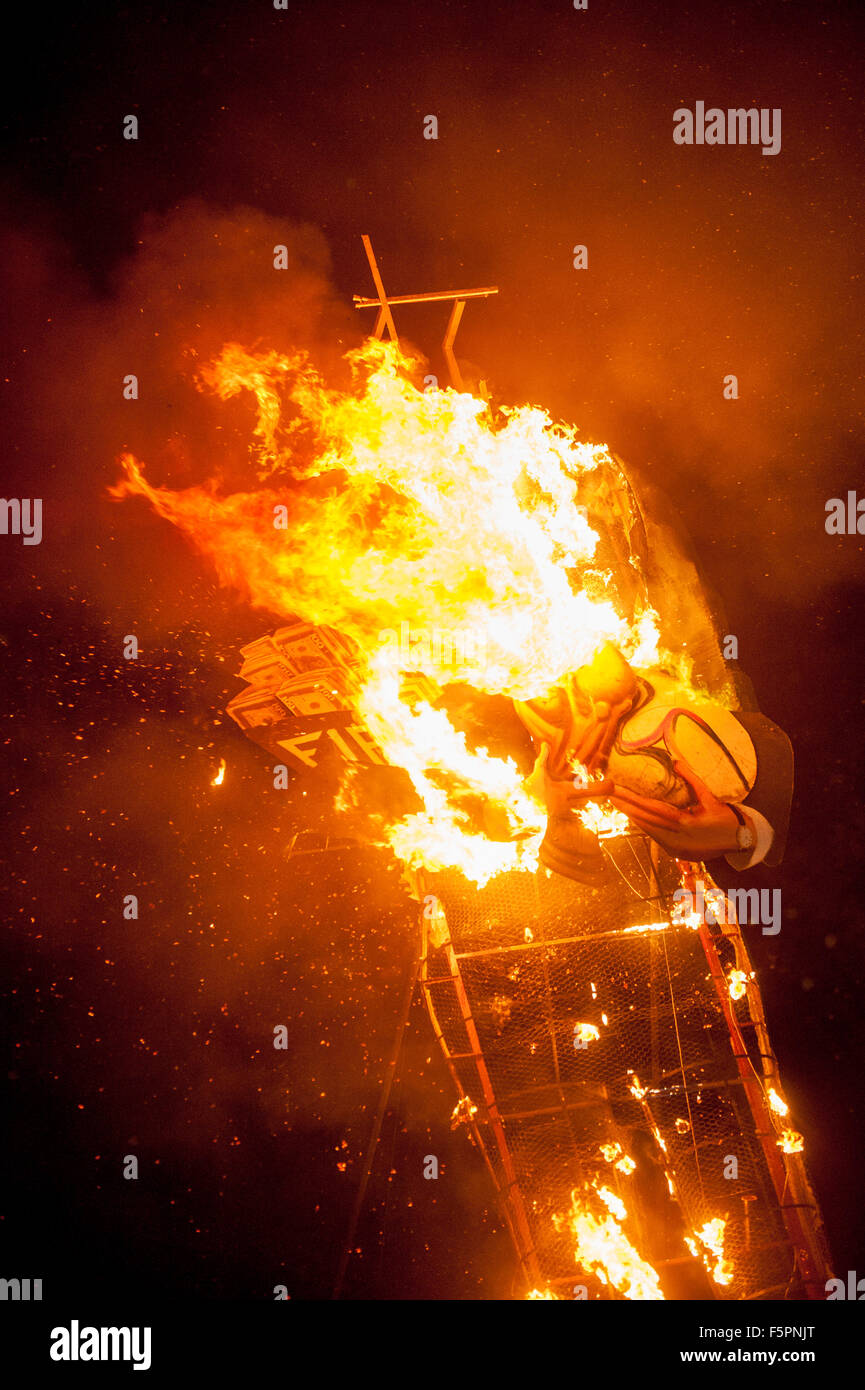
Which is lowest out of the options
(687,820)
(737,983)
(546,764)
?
(737,983)

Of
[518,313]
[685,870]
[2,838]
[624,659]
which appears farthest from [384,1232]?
[518,313]

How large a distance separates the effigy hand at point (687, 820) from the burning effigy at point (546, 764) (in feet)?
0.06

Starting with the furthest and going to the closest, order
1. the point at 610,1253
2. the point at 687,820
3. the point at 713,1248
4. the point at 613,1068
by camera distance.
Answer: the point at 613,1068 → the point at 687,820 → the point at 610,1253 → the point at 713,1248

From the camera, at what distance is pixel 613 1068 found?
5.09 meters

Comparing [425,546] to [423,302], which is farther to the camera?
[423,302]

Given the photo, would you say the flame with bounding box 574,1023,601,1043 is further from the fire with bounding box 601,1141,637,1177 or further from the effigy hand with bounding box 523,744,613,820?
the effigy hand with bounding box 523,744,613,820

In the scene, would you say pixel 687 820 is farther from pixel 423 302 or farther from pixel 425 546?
pixel 423 302

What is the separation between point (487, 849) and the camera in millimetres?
5305

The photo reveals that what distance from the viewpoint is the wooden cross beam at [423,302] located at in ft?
16.5

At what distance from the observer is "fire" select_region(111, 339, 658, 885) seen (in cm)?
506

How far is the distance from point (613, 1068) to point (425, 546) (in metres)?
3.59

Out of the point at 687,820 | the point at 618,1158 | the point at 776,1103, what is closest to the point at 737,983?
the point at 776,1103

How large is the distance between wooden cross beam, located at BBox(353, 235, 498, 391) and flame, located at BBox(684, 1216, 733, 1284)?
5509 millimetres

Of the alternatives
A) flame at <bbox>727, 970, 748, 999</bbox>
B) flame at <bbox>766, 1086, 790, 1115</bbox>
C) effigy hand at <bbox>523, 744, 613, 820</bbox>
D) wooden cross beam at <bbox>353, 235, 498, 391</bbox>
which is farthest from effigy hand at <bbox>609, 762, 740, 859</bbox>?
wooden cross beam at <bbox>353, 235, 498, 391</bbox>
